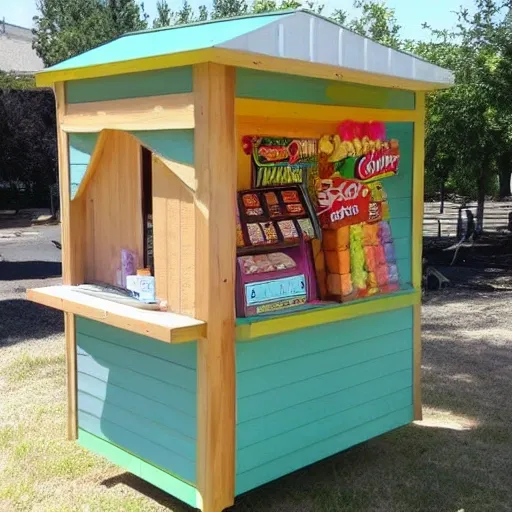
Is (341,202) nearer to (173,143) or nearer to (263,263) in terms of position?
(263,263)

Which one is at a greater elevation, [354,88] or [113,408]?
[354,88]

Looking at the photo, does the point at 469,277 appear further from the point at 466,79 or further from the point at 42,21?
the point at 42,21

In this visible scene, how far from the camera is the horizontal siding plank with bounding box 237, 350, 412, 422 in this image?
3.20m

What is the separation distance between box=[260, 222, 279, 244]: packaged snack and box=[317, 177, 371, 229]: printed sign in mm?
359

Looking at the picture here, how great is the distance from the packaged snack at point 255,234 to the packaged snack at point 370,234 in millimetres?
704

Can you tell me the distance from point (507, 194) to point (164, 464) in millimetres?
23516

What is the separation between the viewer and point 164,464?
10.9 ft

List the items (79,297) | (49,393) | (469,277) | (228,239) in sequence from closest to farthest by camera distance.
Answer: (228,239)
(79,297)
(49,393)
(469,277)

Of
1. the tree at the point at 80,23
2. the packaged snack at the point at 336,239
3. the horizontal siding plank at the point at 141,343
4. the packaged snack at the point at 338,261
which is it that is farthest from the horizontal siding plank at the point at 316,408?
the tree at the point at 80,23

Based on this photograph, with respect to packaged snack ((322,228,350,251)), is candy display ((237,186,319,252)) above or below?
above

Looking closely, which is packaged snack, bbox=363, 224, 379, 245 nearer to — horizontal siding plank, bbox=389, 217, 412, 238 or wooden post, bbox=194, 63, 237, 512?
horizontal siding plank, bbox=389, 217, 412, 238

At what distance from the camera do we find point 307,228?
358 cm

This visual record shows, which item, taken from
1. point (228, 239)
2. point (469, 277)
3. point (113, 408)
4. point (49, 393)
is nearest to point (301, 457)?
point (113, 408)

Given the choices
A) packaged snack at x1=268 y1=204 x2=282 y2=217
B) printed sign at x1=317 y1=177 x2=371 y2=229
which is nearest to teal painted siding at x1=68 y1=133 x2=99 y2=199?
packaged snack at x1=268 y1=204 x2=282 y2=217
